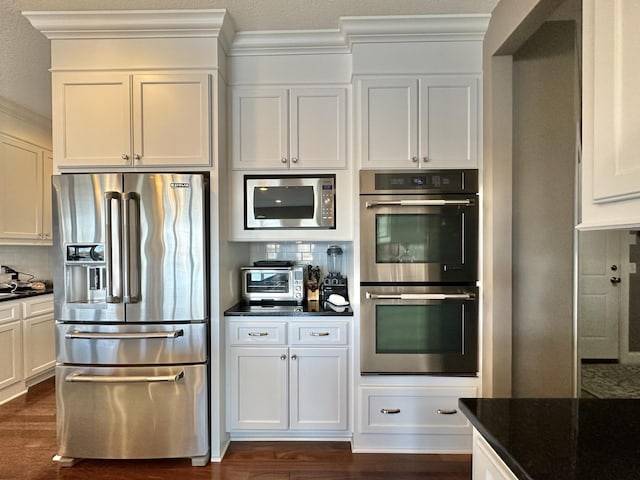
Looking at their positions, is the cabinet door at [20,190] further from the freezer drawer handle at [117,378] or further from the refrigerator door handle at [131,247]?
the refrigerator door handle at [131,247]

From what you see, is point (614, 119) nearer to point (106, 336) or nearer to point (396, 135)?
point (396, 135)

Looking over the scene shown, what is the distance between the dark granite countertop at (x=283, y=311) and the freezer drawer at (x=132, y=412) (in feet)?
1.32

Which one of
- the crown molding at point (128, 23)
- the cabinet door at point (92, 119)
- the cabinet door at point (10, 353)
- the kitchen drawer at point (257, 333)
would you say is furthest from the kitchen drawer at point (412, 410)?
the cabinet door at point (10, 353)

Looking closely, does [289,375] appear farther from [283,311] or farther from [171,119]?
[171,119]

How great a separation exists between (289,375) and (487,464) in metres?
1.49

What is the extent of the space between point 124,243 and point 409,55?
2045mm

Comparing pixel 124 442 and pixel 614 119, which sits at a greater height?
pixel 614 119

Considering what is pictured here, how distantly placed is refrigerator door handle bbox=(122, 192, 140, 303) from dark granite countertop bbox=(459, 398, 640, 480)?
5.91 feet

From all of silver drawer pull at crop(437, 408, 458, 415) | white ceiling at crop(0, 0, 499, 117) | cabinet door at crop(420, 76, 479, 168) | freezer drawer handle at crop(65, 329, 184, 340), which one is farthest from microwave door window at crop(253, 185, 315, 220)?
silver drawer pull at crop(437, 408, 458, 415)

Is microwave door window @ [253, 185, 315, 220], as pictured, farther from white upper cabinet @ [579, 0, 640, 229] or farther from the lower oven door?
white upper cabinet @ [579, 0, 640, 229]

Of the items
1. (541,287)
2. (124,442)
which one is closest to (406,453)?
(541,287)

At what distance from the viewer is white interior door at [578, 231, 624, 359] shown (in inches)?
130

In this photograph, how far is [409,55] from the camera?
227 cm

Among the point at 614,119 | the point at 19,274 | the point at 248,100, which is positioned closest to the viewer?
the point at 614,119
